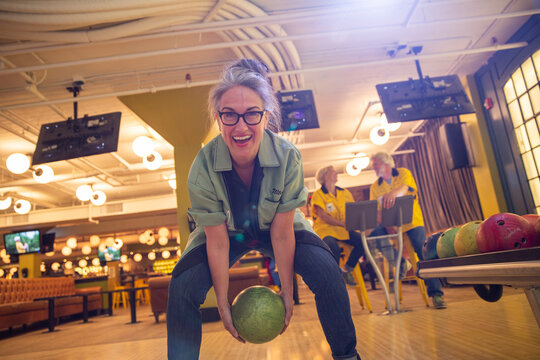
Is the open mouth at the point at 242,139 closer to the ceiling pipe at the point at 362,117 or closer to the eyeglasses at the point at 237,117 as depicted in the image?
the eyeglasses at the point at 237,117

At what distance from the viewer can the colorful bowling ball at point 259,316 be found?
1.61m

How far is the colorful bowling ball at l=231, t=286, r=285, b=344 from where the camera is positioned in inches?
63.4

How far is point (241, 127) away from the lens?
5.33 ft

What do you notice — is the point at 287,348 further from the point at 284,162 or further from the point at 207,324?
the point at 207,324

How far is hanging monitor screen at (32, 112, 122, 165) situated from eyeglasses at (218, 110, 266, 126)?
15.9ft

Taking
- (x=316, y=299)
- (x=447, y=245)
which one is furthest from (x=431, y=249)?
(x=316, y=299)

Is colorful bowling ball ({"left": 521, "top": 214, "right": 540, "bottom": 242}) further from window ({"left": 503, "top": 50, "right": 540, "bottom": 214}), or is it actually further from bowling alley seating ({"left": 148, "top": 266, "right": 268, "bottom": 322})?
window ({"left": 503, "top": 50, "right": 540, "bottom": 214})

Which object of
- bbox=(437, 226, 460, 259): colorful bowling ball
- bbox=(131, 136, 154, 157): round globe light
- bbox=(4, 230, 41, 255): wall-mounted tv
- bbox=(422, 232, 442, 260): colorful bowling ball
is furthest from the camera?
bbox=(4, 230, 41, 255): wall-mounted tv

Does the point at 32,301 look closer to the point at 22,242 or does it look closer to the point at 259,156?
the point at 22,242

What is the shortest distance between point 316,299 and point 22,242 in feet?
46.4

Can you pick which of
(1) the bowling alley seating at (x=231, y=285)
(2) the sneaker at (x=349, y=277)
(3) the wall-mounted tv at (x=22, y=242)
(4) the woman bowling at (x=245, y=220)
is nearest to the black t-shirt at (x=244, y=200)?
(4) the woman bowling at (x=245, y=220)

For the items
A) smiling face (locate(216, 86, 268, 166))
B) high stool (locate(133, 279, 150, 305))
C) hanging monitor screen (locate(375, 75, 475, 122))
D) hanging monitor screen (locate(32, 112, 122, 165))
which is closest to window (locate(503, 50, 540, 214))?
hanging monitor screen (locate(375, 75, 475, 122))

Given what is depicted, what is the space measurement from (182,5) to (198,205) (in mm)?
3336

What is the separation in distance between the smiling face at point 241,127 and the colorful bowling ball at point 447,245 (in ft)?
4.76
